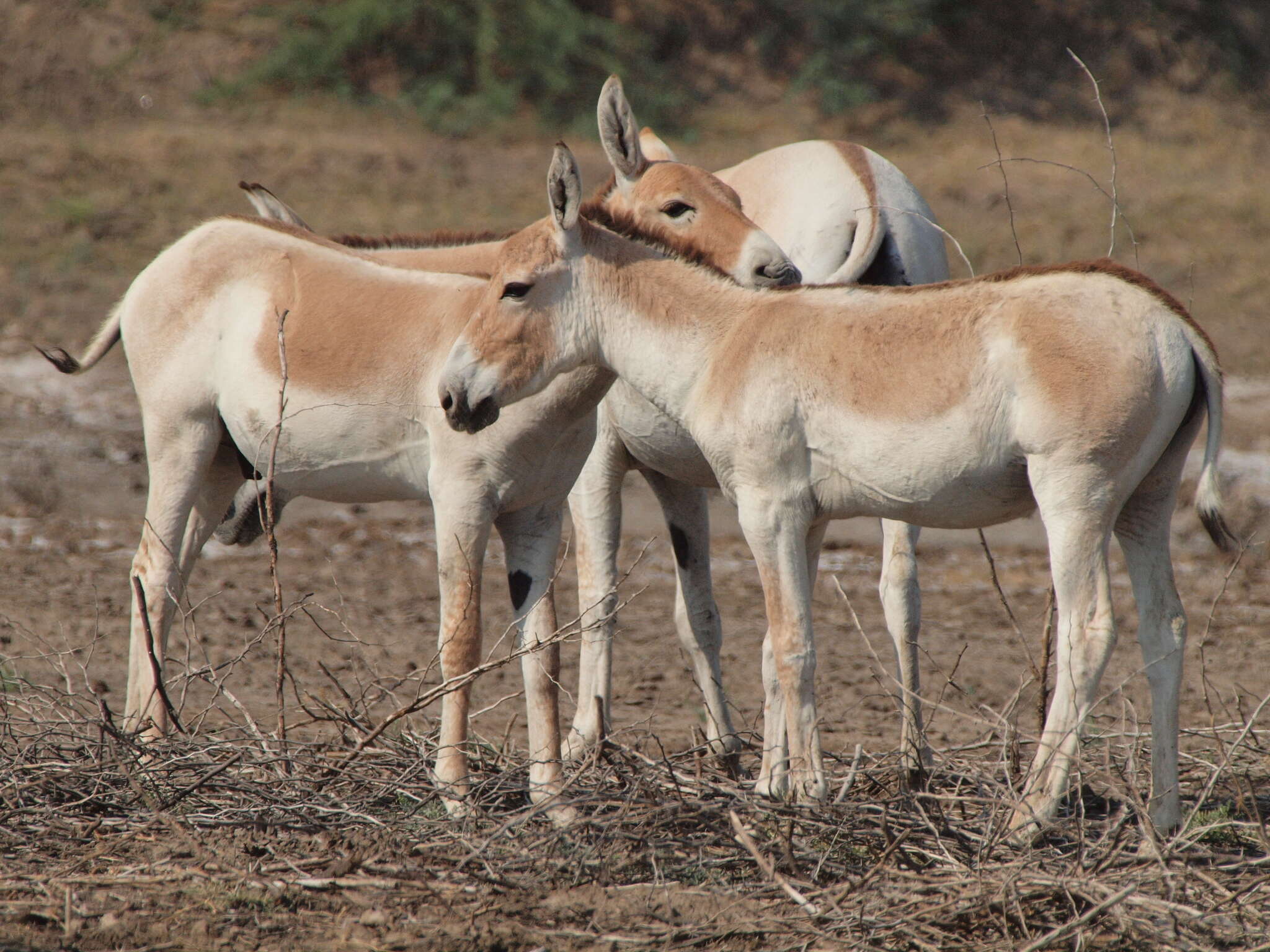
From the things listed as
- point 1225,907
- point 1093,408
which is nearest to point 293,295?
point 1093,408

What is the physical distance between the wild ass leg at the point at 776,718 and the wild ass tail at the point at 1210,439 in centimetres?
119

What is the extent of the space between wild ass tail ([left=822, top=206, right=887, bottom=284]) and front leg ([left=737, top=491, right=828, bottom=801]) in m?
1.46

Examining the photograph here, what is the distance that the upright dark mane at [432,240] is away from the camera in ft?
19.1

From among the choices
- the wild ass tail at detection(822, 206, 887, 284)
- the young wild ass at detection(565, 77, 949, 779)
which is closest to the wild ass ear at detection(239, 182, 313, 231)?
the young wild ass at detection(565, 77, 949, 779)

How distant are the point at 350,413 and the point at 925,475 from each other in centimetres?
209

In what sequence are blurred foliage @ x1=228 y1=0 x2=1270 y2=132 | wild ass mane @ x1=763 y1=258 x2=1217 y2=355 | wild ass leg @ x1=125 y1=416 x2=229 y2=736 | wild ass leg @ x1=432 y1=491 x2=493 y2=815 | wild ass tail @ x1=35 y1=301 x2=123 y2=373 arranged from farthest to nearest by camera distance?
blurred foliage @ x1=228 y1=0 x2=1270 y2=132 < wild ass tail @ x1=35 y1=301 x2=123 y2=373 < wild ass leg @ x1=125 y1=416 x2=229 y2=736 < wild ass leg @ x1=432 y1=491 x2=493 y2=815 < wild ass mane @ x1=763 y1=258 x2=1217 y2=355

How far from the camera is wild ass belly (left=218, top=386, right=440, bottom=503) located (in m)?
5.21

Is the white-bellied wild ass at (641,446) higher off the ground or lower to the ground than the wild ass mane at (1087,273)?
lower

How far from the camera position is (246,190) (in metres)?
6.11

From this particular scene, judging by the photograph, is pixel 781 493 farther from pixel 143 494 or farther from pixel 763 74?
pixel 763 74

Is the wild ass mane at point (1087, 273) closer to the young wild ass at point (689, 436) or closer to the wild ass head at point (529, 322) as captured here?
the wild ass head at point (529, 322)

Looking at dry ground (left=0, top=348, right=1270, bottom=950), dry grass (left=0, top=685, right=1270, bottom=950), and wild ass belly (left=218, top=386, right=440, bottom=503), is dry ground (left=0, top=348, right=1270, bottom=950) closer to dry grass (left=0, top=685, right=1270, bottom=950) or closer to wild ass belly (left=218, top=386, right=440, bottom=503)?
dry grass (left=0, top=685, right=1270, bottom=950)

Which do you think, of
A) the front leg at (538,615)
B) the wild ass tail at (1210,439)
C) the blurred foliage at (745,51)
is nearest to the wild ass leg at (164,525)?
the front leg at (538,615)

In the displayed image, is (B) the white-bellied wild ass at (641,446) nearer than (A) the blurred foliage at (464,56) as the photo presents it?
Yes
